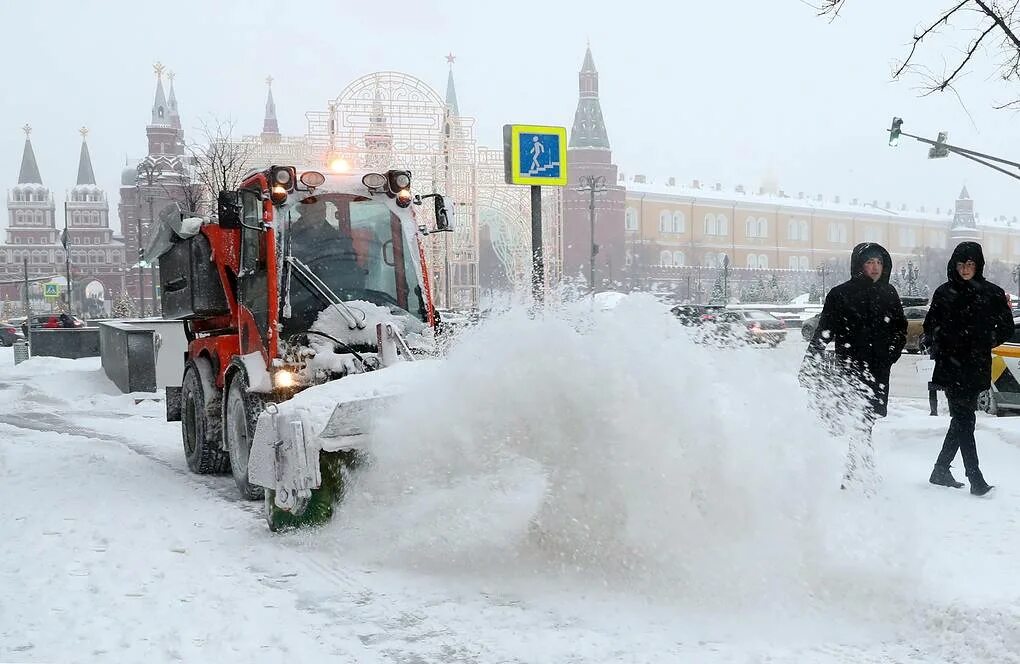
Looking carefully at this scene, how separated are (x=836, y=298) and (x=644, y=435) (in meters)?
2.75

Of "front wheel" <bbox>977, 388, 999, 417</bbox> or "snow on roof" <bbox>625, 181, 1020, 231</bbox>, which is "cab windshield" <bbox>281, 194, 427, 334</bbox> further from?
"snow on roof" <bbox>625, 181, 1020, 231</bbox>

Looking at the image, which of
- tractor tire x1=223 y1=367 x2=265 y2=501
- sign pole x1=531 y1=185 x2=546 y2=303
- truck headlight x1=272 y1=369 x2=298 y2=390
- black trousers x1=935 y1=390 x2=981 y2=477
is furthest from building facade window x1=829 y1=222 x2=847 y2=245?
truck headlight x1=272 y1=369 x2=298 y2=390

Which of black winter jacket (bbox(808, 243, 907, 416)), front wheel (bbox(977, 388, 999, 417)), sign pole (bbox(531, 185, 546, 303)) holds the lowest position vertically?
front wheel (bbox(977, 388, 999, 417))

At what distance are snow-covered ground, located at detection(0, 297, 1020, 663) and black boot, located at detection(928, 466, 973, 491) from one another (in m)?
1.07

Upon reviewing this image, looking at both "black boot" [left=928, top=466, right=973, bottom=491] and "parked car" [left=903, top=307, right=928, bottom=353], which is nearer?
"black boot" [left=928, top=466, right=973, bottom=491]

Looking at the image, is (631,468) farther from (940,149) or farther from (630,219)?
(630,219)

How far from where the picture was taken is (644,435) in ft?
15.6

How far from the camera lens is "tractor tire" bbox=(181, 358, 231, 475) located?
8.21 meters

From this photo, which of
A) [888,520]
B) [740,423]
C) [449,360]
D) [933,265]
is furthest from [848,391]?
[933,265]

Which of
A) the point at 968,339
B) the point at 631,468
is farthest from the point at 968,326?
the point at 631,468

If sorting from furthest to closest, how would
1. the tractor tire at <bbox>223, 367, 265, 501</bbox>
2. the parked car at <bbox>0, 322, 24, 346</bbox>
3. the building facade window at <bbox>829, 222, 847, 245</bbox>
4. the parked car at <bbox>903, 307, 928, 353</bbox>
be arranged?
the building facade window at <bbox>829, 222, 847, 245</bbox> < the parked car at <bbox>0, 322, 24, 346</bbox> < the parked car at <bbox>903, 307, 928, 353</bbox> < the tractor tire at <bbox>223, 367, 265, 501</bbox>

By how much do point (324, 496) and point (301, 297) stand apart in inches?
69.1

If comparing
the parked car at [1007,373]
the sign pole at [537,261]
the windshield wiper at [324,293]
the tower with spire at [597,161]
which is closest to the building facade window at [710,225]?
the tower with spire at [597,161]

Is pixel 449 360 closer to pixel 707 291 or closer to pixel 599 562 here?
pixel 599 562
